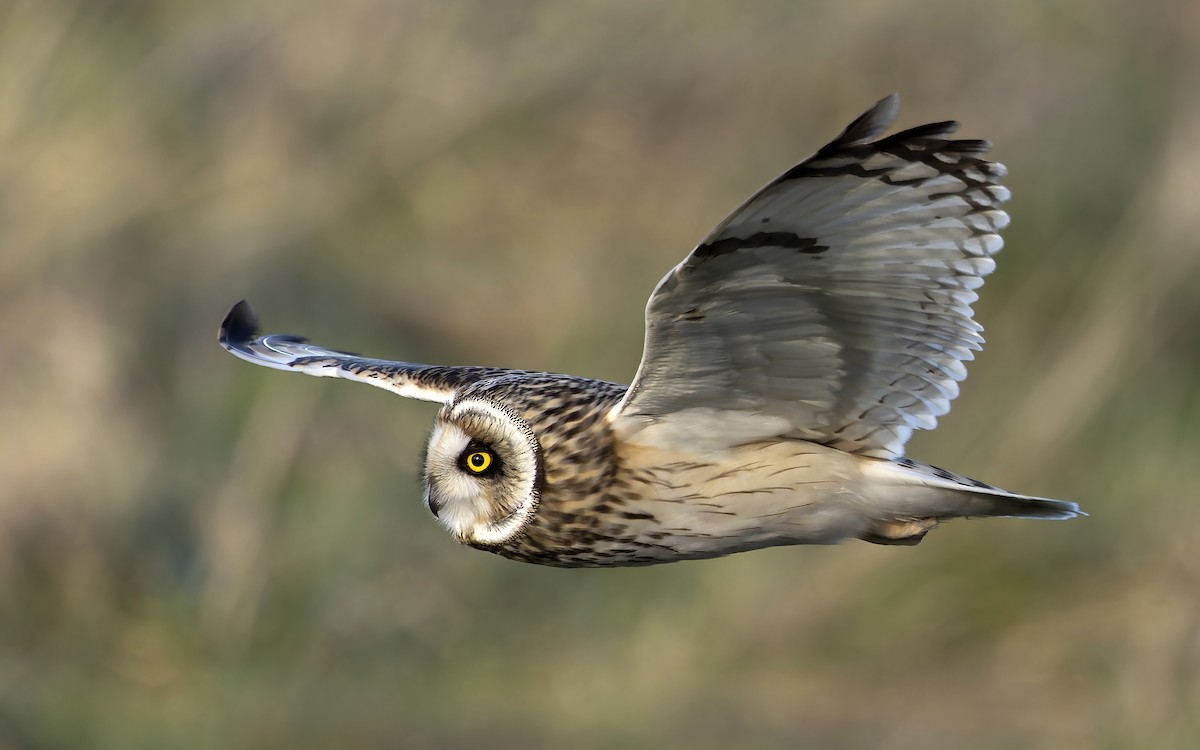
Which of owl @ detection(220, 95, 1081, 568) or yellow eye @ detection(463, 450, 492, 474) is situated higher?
owl @ detection(220, 95, 1081, 568)

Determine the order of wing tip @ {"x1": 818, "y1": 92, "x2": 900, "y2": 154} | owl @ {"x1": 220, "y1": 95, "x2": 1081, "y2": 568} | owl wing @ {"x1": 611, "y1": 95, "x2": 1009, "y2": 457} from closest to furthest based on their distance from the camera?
1. wing tip @ {"x1": 818, "y1": 92, "x2": 900, "y2": 154}
2. owl wing @ {"x1": 611, "y1": 95, "x2": 1009, "y2": 457}
3. owl @ {"x1": 220, "y1": 95, "x2": 1081, "y2": 568}

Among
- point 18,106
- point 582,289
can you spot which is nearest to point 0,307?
point 18,106

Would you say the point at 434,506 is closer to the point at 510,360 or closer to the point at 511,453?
the point at 511,453

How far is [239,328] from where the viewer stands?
464 centimetres

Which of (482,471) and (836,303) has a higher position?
(836,303)

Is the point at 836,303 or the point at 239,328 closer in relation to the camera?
the point at 836,303

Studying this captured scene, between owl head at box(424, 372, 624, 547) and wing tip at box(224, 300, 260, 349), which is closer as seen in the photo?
owl head at box(424, 372, 624, 547)

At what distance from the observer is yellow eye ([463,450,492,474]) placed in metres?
3.44

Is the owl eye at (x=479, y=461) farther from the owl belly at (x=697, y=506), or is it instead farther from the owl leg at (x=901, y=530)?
the owl leg at (x=901, y=530)

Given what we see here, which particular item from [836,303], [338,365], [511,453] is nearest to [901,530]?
[836,303]

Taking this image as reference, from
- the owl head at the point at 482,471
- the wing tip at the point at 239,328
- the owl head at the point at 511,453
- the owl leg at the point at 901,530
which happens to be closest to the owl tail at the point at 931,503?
the owl leg at the point at 901,530

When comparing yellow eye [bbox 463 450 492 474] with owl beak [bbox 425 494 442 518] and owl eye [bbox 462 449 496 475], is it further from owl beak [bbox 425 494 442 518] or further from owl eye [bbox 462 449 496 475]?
owl beak [bbox 425 494 442 518]

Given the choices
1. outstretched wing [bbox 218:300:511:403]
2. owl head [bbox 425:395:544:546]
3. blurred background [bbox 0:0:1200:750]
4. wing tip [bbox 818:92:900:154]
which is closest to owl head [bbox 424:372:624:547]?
owl head [bbox 425:395:544:546]

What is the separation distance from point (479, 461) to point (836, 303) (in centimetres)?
77
